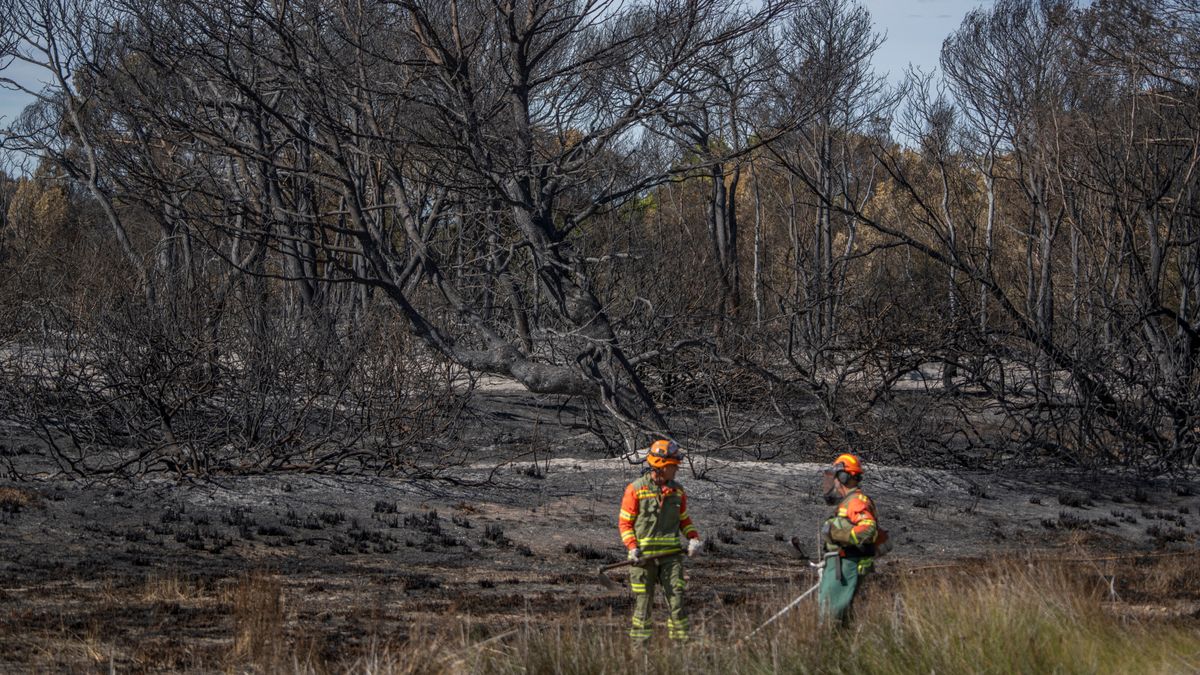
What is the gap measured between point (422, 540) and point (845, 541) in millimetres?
6278

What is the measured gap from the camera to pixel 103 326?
1427 cm

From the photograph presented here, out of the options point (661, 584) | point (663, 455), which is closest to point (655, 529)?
point (661, 584)

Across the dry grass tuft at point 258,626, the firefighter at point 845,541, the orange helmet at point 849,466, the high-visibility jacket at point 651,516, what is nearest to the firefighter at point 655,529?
the high-visibility jacket at point 651,516

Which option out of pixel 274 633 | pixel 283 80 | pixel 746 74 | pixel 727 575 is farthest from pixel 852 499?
pixel 283 80

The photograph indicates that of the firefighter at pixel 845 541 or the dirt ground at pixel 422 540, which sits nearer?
the firefighter at pixel 845 541

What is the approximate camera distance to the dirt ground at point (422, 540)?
802 cm

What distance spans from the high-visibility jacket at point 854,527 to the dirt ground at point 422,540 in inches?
76.8

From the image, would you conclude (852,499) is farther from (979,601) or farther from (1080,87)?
(1080,87)

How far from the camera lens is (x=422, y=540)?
1221 centimetres

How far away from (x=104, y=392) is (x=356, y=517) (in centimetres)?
441

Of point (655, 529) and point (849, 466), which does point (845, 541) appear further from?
point (655, 529)

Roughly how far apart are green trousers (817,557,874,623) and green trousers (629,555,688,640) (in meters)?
0.80

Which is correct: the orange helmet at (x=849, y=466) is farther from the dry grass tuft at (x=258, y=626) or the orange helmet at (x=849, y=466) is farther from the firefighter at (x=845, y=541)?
the dry grass tuft at (x=258, y=626)

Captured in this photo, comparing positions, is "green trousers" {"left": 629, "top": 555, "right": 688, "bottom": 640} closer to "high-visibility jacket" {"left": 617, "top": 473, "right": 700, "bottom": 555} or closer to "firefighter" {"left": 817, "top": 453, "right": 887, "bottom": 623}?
"high-visibility jacket" {"left": 617, "top": 473, "right": 700, "bottom": 555}
